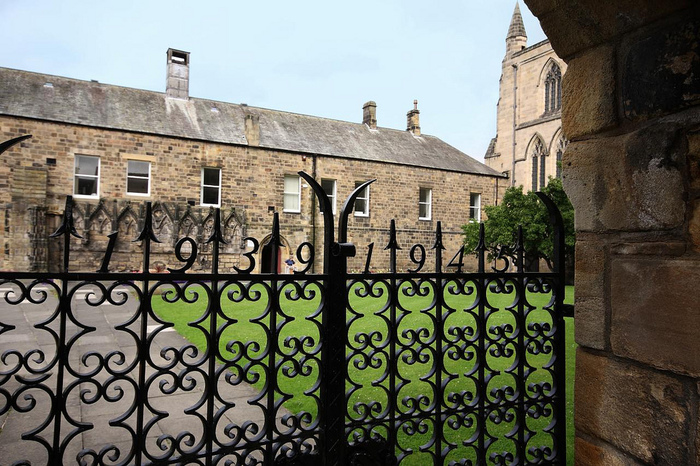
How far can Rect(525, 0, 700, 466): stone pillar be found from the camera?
1.67 m

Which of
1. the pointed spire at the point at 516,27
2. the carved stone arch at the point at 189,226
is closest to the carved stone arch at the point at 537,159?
the pointed spire at the point at 516,27

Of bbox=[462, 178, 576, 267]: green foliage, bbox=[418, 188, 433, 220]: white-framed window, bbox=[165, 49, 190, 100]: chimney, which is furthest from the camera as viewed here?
bbox=[418, 188, 433, 220]: white-framed window

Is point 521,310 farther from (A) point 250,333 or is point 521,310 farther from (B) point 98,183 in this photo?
(B) point 98,183

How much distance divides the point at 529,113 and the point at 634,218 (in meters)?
33.4

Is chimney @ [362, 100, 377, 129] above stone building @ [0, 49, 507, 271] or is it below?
above

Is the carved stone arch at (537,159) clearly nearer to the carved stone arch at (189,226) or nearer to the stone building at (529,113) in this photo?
the stone building at (529,113)

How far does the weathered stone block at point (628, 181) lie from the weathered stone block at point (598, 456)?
0.87 metres

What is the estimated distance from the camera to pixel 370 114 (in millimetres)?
26625

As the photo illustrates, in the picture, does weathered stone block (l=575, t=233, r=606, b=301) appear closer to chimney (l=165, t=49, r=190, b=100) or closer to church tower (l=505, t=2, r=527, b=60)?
chimney (l=165, t=49, r=190, b=100)

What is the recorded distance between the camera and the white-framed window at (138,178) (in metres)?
19.3

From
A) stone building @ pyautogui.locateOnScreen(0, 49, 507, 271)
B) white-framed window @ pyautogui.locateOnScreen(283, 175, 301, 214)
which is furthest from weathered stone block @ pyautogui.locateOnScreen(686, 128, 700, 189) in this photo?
white-framed window @ pyautogui.locateOnScreen(283, 175, 301, 214)

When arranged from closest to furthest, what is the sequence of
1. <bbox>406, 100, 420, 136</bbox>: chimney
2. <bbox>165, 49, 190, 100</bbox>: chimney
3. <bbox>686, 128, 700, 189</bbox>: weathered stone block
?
1. <bbox>686, 128, 700, 189</bbox>: weathered stone block
2. <bbox>165, 49, 190, 100</bbox>: chimney
3. <bbox>406, 100, 420, 136</bbox>: chimney

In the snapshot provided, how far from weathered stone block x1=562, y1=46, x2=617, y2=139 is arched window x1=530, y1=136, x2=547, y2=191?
104 ft

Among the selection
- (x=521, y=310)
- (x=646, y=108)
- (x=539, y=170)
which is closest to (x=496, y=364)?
(x=521, y=310)
